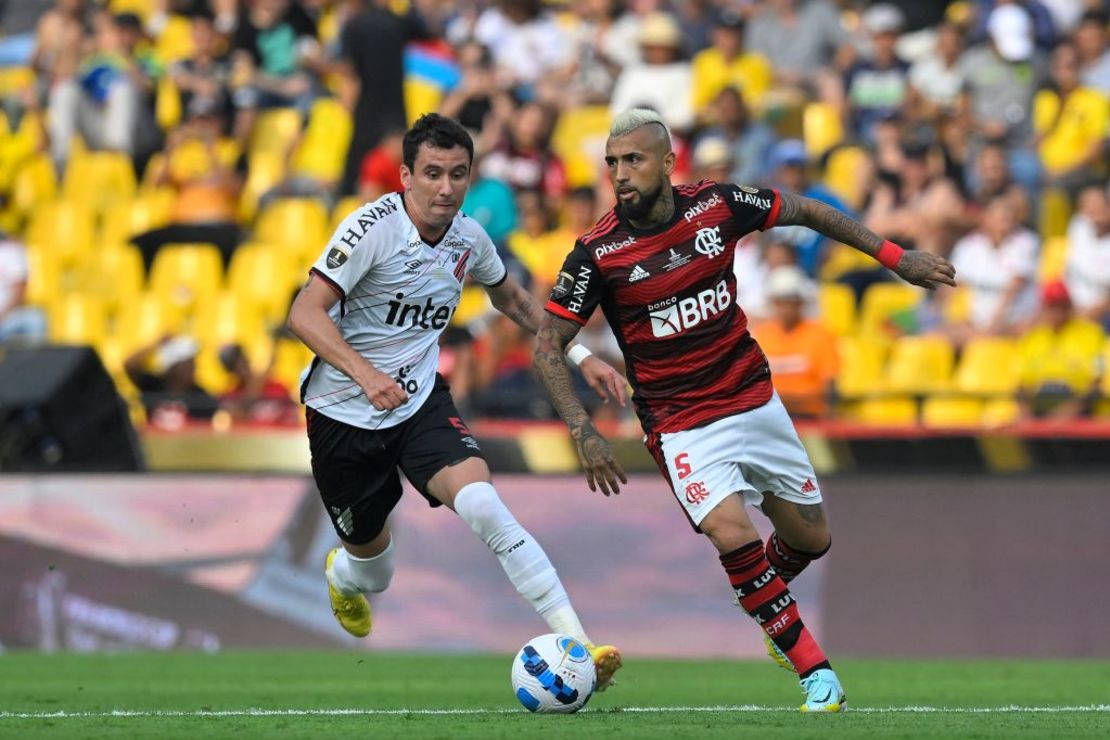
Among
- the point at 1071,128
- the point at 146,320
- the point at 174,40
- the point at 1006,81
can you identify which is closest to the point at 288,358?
the point at 146,320

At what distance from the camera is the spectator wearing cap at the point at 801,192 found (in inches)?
637

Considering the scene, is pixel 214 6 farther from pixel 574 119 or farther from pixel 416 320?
pixel 416 320

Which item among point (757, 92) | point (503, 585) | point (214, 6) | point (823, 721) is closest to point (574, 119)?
point (757, 92)

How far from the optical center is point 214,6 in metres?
22.1

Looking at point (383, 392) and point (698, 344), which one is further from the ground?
point (698, 344)

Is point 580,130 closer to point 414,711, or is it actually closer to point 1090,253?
point 1090,253

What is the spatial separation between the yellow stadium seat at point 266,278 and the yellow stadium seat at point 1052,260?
21.2ft

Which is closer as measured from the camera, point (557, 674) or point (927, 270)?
point (557, 674)

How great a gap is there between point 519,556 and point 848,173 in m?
9.93

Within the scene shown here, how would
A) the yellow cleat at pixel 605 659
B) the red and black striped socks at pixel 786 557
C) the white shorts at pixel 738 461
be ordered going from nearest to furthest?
1. the yellow cleat at pixel 605 659
2. the white shorts at pixel 738 461
3. the red and black striped socks at pixel 786 557

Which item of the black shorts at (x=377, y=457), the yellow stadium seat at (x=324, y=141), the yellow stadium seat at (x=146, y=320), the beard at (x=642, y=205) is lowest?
the yellow stadium seat at (x=146, y=320)

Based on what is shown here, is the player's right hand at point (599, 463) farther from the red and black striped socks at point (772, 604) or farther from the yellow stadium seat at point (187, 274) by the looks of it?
the yellow stadium seat at point (187, 274)

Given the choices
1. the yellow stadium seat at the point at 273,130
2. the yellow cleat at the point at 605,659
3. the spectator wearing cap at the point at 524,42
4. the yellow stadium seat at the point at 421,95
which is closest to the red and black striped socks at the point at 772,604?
the yellow cleat at the point at 605,659

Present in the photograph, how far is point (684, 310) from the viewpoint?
8727 mm
